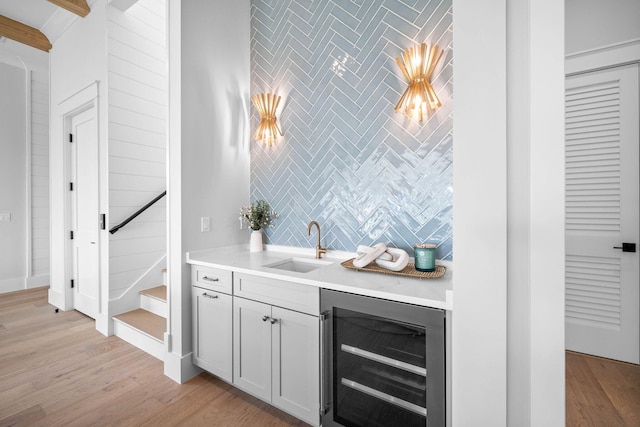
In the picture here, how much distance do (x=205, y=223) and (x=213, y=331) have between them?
83 cm

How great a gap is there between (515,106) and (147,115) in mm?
3482

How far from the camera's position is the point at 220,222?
244 cm

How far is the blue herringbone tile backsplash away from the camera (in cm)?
177

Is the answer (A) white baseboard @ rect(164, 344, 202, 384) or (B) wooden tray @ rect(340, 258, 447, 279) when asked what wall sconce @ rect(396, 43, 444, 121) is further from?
(A) white baseboard @ rect(164, 344, 202, 384)

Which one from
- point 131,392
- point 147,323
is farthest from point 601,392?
point 147,323

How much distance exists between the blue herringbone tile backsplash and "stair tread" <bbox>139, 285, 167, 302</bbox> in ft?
4.59

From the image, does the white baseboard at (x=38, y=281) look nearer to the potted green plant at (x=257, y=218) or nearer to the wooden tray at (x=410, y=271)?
the potted green plant at (x=257, y=218)

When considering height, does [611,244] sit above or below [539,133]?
below

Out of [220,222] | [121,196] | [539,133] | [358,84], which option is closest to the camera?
[539,133]

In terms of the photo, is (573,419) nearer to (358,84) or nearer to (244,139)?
(358,84)

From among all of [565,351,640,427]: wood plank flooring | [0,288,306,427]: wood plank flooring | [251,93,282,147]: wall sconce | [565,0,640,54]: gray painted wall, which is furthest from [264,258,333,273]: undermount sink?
[565,0,640,54]: gray painted wall

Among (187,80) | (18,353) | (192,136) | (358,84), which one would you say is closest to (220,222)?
(192,136)

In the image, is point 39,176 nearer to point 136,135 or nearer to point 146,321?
point 136,135

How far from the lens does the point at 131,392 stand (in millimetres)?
1997
